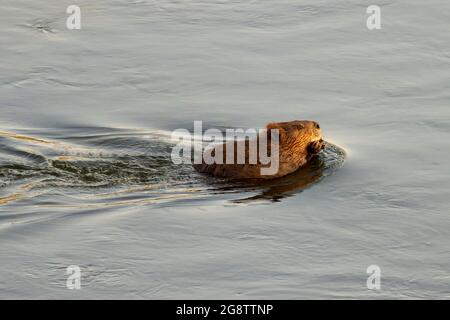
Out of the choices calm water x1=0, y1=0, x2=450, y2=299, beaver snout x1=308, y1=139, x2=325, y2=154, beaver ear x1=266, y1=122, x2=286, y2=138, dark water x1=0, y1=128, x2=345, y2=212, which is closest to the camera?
calm water x1=0, y1=0, x2=450, y2=299

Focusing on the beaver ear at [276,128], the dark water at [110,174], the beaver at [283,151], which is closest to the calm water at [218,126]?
the dark water at [110,174]

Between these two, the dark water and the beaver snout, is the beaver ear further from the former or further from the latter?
the dark water

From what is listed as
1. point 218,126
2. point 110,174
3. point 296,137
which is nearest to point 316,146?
point 296,137

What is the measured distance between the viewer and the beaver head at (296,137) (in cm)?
1193

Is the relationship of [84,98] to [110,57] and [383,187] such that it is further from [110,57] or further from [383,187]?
[383,187]

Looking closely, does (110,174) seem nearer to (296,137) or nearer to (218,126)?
(218,126)

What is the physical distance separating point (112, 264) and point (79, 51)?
21.3ft

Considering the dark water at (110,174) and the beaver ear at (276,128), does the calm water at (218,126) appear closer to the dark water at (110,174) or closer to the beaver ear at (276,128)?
the dark water at (110,174)

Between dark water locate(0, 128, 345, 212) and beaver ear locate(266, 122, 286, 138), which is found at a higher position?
beaver ear locate(266, 122, 286, 138)

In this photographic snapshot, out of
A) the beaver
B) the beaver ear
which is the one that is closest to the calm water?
the beaver

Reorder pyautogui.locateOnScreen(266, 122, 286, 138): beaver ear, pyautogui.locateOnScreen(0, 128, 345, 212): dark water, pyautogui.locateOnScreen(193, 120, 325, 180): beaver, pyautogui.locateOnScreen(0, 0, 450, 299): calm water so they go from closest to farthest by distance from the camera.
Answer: pyautogui.locateOnScreen(0, 0, 450, 299): calm water < pyautogui.locateOnScreen(0, 128, 345, 212): dark water < pyautogui.locateOnScreen(193, 120, 325, 180): beaver < pyautogui.locateOnScreen(266, 122, 286, 138): beaver ear

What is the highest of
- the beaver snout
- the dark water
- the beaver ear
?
the beaver ear

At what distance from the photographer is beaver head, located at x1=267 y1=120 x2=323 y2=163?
1193 cm

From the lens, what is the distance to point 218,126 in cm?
1299
